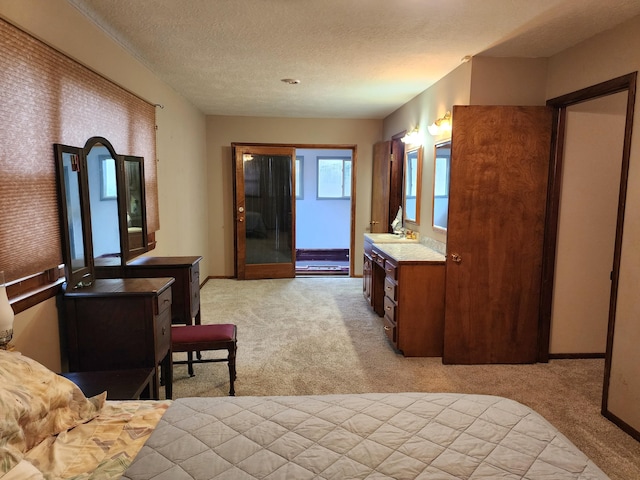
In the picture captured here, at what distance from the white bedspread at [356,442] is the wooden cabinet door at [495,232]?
1849 millimetres

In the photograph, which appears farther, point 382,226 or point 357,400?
point 382,226

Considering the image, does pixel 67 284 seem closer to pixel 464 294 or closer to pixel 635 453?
pixel 464 294

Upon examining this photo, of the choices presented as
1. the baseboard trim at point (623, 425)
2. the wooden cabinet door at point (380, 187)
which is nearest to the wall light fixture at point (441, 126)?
the wooden cabinet door at point (380, 187)

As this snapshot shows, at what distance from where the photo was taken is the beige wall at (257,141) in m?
6.21

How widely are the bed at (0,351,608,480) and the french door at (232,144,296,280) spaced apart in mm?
4872

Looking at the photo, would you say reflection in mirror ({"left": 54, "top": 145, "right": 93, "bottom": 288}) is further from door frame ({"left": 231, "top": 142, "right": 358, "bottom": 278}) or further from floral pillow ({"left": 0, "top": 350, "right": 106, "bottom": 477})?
door frame ({"left": 231, "top": 142, "right": 358, "bottom": 278})

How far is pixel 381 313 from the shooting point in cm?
458

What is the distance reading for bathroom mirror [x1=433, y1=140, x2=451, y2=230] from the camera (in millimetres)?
3871

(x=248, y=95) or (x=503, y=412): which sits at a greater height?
(x=248, y=95)

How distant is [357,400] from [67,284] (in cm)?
166

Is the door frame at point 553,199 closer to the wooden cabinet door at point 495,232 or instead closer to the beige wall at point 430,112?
the wooden cabinet door at point 495,232

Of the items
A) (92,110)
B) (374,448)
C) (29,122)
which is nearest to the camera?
(374,448)

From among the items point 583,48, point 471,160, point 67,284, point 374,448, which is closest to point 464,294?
point 471,160

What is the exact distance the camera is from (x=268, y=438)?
1.30 metres
